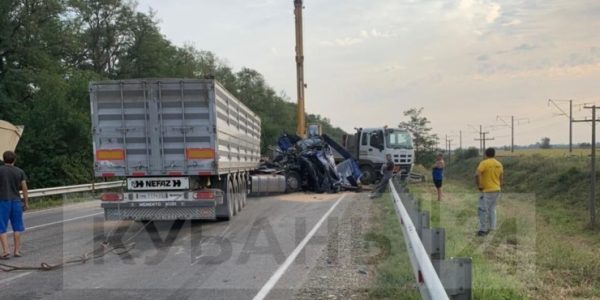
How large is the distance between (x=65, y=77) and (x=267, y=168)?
2166cm

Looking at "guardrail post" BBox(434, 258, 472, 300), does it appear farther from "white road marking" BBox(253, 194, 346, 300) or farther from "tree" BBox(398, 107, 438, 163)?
"tree" BBox(398, 107, 438, 163)

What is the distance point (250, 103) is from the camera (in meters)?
78.6

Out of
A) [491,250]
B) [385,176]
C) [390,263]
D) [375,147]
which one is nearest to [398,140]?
[375,147]

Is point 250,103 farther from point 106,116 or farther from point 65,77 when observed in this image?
point 106,116

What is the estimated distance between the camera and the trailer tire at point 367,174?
1073 inches

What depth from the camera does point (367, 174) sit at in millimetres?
27406

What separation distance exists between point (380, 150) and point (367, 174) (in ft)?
4.40

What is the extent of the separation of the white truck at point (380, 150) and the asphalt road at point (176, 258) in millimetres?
12381

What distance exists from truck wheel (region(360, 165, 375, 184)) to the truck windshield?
4.83 ft

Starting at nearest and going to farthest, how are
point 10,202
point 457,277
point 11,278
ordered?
point 457,277, point 11,278, point 10,202

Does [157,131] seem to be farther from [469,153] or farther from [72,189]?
[469,153]

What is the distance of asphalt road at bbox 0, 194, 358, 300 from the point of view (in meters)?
6.90

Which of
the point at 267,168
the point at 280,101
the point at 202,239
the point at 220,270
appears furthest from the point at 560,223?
the point at 280,101

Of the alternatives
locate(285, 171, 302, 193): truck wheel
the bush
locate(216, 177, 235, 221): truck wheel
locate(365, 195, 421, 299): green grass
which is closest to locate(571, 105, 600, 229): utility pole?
locate(365, 195, 421, 299): green grass
